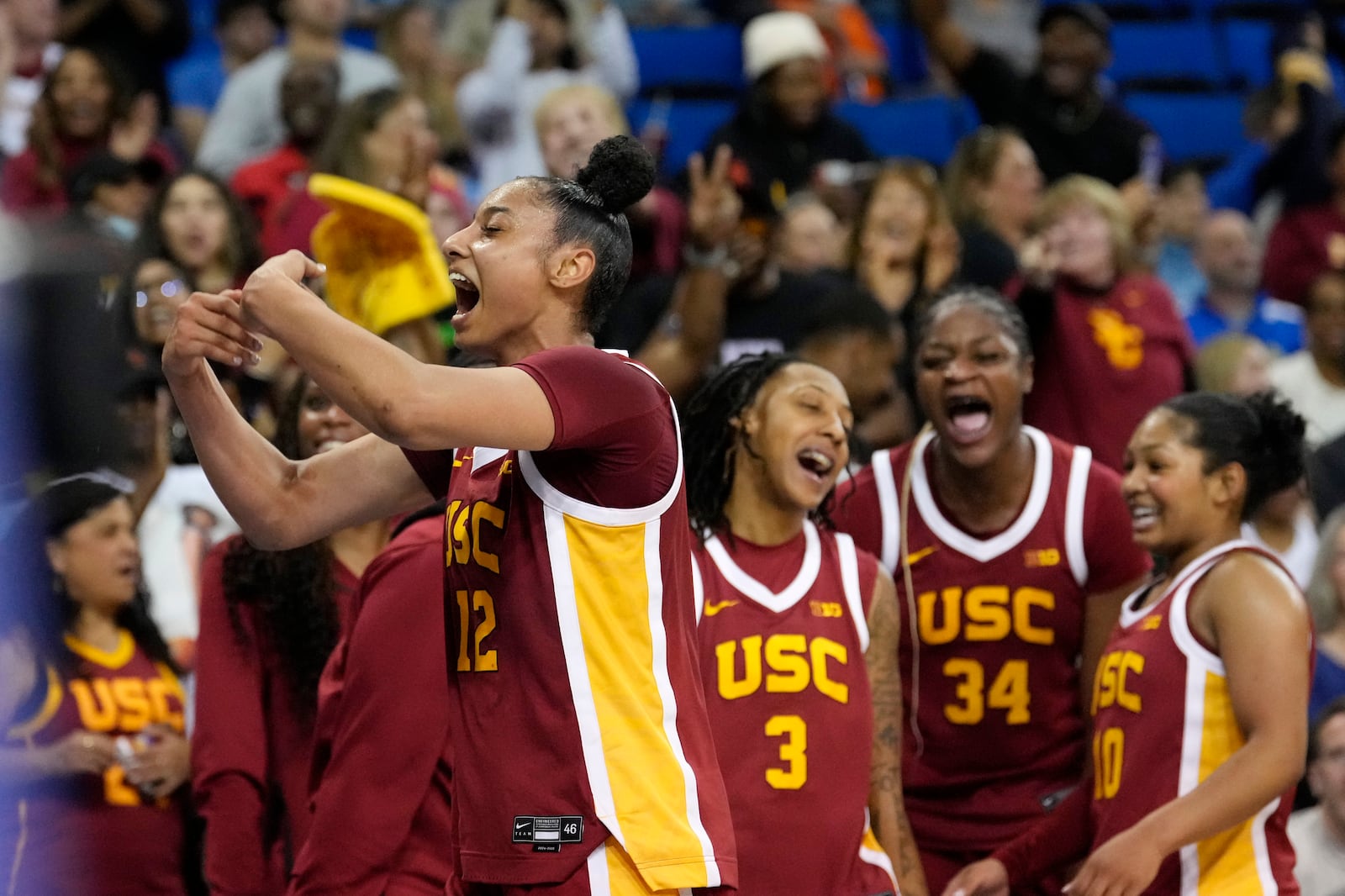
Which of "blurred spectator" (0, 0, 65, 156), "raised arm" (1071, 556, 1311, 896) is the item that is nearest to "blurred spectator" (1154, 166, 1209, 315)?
"blurred spectator" (0, 0, 65, 156)

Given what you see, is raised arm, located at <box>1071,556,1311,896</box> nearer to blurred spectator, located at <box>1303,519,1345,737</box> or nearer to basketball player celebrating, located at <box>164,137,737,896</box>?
basketball player celebrating, located at <box>164,137,737,896</box>

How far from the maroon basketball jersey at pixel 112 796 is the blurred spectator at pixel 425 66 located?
4621mm

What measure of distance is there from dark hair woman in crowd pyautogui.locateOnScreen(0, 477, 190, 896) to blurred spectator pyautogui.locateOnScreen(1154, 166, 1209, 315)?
6.85 m

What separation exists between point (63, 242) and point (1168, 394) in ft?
15.4

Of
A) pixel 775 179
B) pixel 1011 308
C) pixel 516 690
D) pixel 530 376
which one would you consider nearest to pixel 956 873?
pixel 1011 308

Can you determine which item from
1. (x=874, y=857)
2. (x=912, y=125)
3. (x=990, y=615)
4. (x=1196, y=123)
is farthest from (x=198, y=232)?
(x=1196, y=123)

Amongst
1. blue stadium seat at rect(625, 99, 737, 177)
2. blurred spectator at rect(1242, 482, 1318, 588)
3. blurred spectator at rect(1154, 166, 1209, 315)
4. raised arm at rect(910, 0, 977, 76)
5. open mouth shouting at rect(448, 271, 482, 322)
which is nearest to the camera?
open mouth shouting at rect(448, 271, 482, 322)

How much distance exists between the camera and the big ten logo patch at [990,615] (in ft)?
16.6

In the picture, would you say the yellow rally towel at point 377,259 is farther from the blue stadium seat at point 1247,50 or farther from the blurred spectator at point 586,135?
the blue stadium seat at point 1247,50

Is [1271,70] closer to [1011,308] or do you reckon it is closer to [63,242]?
[1011,308]

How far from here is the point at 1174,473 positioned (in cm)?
473

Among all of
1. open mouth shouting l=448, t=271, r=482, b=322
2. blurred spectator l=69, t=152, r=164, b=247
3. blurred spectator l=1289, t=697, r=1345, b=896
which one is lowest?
blurred spectator l=1289, t=697, r=1345, b=896

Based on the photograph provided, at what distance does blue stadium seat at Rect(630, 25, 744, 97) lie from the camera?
11.5 m

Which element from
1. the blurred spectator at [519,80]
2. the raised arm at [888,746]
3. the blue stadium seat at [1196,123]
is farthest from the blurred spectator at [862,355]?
the blue stadium seat at [1196,123]
